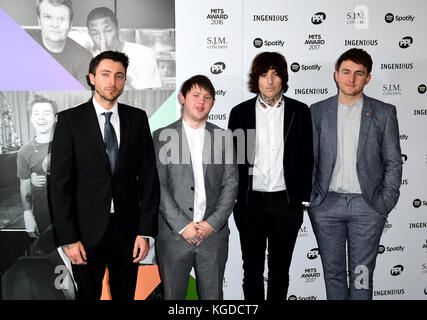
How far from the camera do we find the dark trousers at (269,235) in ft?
9.96

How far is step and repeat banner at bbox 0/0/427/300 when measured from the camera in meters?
3.46

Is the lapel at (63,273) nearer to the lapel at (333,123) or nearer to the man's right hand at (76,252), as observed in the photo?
the man's right hand at (76,252)

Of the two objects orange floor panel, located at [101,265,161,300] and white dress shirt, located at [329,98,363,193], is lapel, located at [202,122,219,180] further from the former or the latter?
orange floor panel, located at [101,265,161,300]

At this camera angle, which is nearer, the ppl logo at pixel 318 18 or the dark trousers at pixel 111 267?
the dark trousers at pixel 111 267

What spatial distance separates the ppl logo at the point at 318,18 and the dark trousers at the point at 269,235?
1.74 metres

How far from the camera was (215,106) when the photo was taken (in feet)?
11.9

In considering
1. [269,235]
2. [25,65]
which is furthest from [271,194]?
[25,65]

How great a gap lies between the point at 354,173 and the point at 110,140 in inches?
76.1

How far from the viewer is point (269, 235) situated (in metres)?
3.13

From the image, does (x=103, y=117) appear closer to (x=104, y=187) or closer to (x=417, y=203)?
(x=104, y=187)

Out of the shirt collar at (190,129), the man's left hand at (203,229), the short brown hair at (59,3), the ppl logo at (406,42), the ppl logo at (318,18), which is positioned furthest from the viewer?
the ppl logo at (406,42)

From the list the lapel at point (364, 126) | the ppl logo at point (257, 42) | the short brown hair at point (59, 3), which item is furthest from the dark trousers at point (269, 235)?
the short brown hair at point (59, 3)

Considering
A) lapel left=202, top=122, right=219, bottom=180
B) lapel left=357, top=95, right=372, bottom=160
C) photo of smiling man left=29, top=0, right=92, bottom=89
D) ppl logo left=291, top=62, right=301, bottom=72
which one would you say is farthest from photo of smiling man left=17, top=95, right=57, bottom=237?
lapel left=357, top=95, right=372, bottom=160

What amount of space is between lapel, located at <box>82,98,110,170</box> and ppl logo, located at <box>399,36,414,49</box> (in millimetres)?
2982
